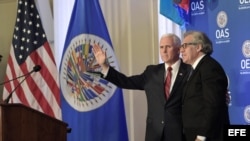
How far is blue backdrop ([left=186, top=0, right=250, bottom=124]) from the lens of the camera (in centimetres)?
376

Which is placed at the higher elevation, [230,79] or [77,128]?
[230,79]

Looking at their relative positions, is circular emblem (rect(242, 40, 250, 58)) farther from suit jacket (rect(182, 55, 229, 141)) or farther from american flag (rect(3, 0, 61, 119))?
american flag (rect(3, 0, 61, 119))

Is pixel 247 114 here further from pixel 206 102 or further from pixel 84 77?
pixel 84 77

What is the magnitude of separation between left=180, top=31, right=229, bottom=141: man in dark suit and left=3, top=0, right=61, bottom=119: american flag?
1.68 m

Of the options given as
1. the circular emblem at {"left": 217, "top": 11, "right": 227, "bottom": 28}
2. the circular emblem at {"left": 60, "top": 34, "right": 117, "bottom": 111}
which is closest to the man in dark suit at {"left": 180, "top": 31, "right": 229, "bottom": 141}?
the circular emblem at {"left": 217, "top": 11, "right": 227, "bottom": 28}

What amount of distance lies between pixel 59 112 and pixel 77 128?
1.83ft

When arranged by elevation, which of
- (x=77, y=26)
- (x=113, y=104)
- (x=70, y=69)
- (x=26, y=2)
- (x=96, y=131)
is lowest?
(x=96, y=131)

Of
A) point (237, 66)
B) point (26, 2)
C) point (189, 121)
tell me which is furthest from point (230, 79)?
point (26, 2)

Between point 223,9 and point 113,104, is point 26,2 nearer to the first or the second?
point 113,104

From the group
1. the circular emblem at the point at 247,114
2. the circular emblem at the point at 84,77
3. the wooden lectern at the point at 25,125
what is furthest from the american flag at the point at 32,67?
the circular emblem at the point at 247,114

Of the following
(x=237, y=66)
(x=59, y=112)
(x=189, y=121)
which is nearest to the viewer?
(x=189, y=121)

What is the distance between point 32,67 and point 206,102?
2.13m

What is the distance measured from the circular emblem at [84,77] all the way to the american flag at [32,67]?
0.45 m

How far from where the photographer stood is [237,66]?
3818 millimetres
